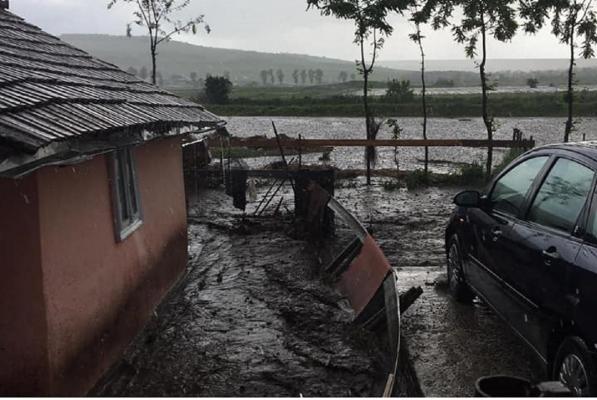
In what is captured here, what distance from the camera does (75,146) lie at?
409cm

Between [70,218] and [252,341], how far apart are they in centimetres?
242

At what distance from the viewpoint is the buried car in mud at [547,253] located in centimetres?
393

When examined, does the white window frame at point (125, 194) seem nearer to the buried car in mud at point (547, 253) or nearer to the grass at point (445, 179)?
the buried car in mud at point (547, 253)

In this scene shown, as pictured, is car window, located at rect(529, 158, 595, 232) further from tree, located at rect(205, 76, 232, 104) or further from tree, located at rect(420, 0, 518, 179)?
tree, located at rect(205, 76, 232, 104)

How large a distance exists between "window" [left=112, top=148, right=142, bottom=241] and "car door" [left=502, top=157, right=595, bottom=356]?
3792mm

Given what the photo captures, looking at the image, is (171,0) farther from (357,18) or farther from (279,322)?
(279,322)

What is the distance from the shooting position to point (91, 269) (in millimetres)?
5379

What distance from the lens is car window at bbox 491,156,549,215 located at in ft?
17.4

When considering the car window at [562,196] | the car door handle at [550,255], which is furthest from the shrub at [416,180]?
the car door handle at [550,255]

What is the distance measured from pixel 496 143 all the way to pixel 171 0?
12841 millimetres

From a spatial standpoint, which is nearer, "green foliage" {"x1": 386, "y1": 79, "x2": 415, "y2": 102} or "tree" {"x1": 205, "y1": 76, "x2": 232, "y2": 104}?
"green foliage" {"x1": 386, "y1": 79, "x2": 415, "y2": 102}

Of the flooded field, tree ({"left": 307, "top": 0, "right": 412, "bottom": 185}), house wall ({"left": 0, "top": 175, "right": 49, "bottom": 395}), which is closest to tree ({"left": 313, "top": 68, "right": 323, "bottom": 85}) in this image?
the flooded field

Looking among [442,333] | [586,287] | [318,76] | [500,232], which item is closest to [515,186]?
[500,232]

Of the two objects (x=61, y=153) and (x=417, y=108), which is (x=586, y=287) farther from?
(x=417, y=108)
